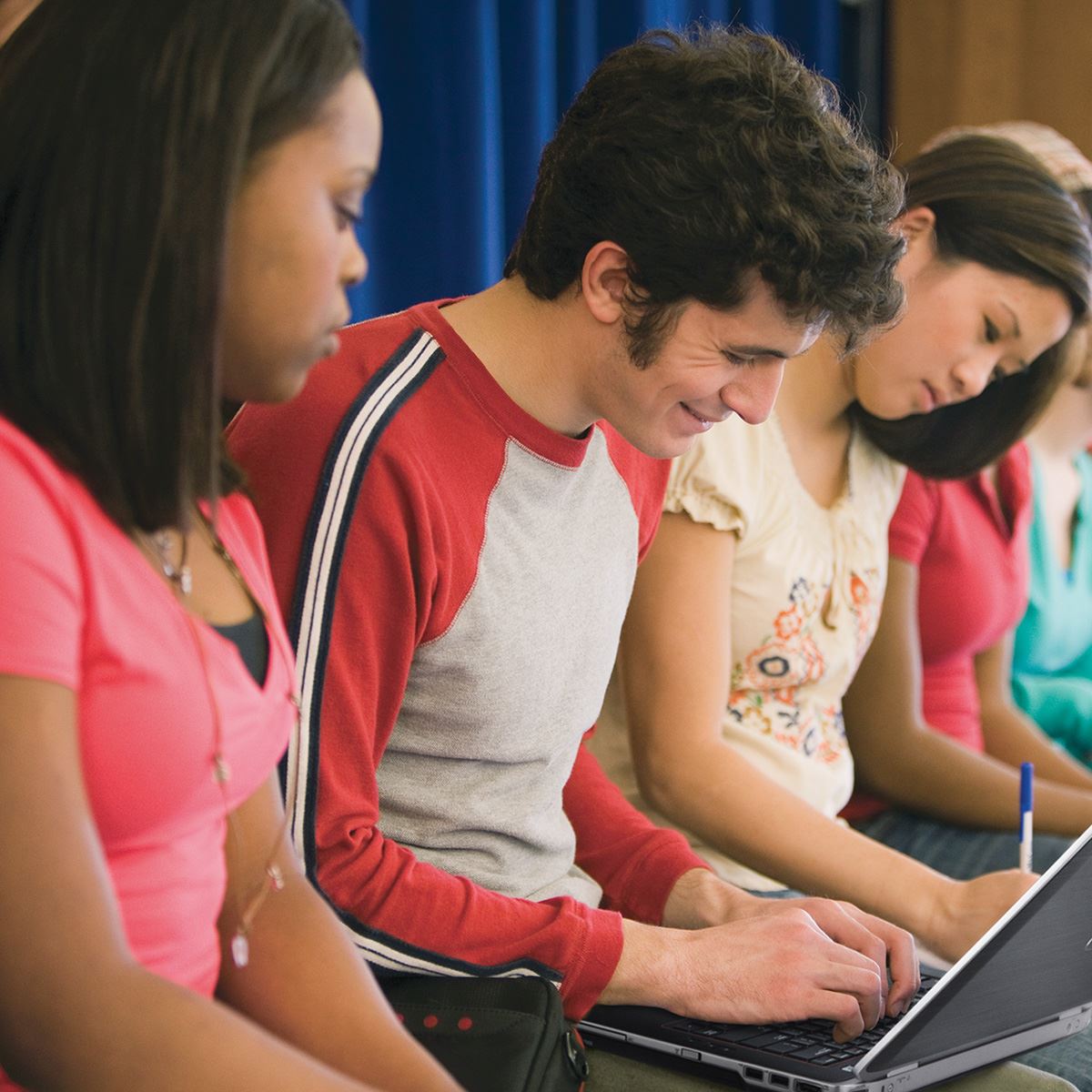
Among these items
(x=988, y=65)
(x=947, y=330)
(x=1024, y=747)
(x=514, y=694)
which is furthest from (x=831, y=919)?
(x=988, y=65)

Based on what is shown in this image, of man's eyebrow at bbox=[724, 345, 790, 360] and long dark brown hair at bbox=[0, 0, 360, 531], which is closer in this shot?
long dark brown hair at bbox=[0, 0, 360, 531]

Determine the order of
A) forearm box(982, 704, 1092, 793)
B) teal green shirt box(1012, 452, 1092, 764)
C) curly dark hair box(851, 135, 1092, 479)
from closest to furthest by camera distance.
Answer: curly dark hair box(851, 135, 1092, 479) → forearm box(982, 704, 1092, 793) → teal green shirt box(1012, 452, 1092, 764)

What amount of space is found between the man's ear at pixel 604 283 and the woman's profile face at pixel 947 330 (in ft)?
1.77

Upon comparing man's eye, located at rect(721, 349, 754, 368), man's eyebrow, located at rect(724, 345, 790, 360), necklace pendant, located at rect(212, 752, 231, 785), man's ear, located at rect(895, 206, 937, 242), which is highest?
man's eyebrow, located at rect(724, 345, 790, 360)

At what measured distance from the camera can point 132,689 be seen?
26.3 inches

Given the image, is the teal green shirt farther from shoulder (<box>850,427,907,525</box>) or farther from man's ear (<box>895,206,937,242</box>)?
man's ear (<box>895,206,937,242</box>)

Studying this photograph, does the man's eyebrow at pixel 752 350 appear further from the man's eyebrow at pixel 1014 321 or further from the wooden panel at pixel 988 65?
the wooden panel at pixel 988 65

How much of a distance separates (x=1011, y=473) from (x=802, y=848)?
33.8 inches

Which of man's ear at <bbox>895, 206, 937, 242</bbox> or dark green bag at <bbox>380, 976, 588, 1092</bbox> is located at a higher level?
man's ear at <bbox>895, 206, 937, 242</bbox>

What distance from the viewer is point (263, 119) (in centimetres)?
70

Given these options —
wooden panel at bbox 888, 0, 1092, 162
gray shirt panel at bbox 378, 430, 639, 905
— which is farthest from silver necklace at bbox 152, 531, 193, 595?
wooden panel at bbox 888, 0, 1092, 162

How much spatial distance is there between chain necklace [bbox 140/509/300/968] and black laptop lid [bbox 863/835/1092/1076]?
16.0 inches

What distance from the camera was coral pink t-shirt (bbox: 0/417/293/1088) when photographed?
0.63 metres

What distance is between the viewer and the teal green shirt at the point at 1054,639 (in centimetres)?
211
